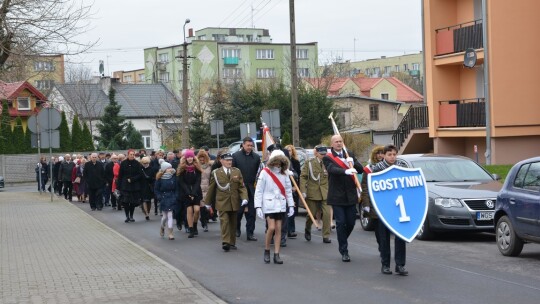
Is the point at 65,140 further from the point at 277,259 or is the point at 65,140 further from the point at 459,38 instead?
the point at 277,259

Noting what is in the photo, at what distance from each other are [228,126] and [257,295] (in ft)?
143

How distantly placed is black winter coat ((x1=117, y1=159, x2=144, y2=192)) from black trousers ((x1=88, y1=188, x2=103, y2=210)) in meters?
5.70

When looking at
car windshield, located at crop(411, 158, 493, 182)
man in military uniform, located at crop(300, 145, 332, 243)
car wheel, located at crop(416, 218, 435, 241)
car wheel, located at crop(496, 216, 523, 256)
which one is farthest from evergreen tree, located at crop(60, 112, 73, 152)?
car wheel, located at crop(496, 216, 523, 256)

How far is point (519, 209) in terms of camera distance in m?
12.6

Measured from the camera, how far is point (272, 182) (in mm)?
13312

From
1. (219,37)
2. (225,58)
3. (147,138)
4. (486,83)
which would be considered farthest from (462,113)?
(219,37)

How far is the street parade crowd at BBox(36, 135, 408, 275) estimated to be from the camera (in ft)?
41.7

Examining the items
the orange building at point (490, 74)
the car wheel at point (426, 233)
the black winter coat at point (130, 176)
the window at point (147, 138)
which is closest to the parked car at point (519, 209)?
the car wheel at point (426, 233)

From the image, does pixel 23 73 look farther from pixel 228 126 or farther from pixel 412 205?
pixel 228 126

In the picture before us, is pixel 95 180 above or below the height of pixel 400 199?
below

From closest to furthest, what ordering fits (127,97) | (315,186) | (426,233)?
1. (426,233)
2. (315,186)
3. (127,97)

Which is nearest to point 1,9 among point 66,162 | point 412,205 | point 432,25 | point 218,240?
point 218,240

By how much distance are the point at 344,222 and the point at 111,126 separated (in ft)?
185

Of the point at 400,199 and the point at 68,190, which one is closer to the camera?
the point at 400,199
